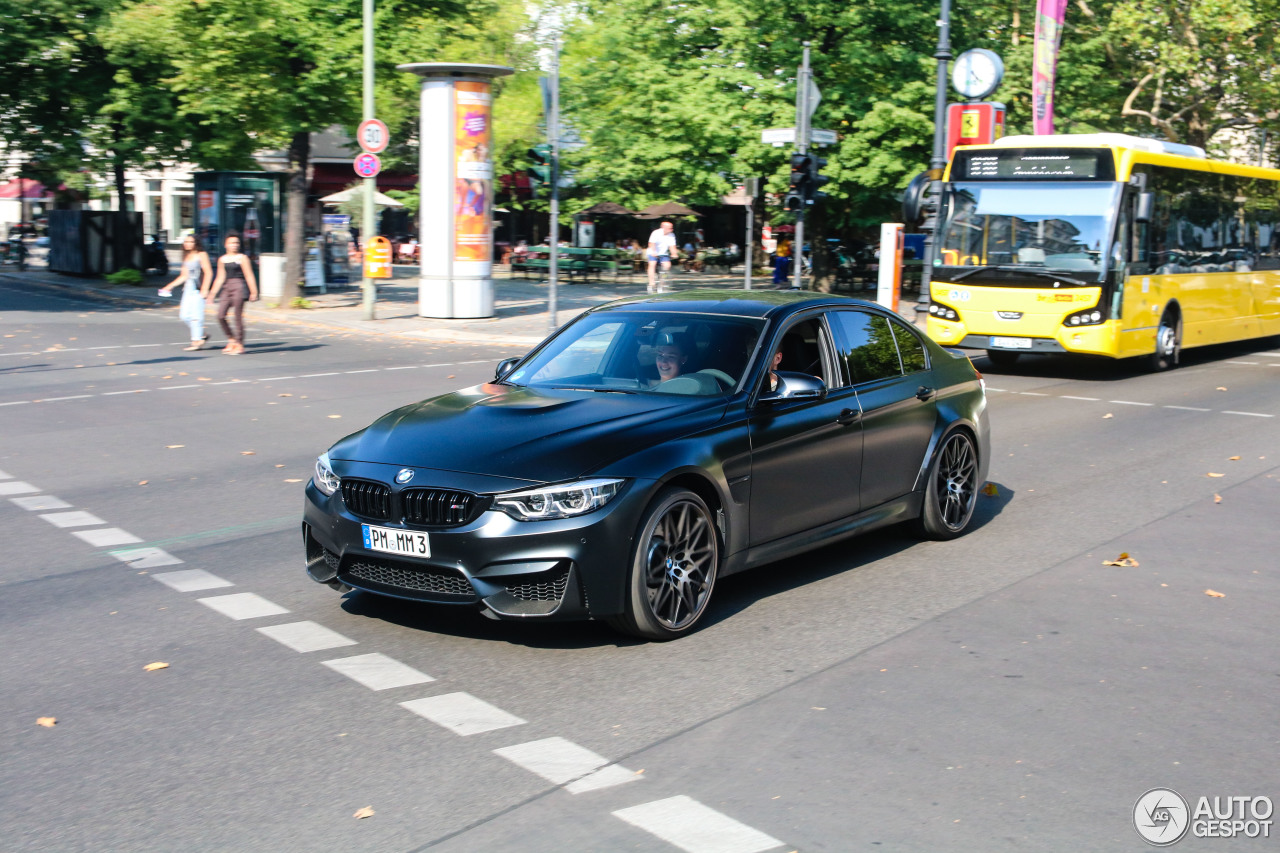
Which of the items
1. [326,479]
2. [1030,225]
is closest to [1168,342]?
[1030,225]

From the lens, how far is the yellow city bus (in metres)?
17.0

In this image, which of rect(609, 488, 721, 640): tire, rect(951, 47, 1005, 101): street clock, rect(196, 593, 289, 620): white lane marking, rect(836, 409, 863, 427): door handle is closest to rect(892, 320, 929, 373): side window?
rect(836, 409, 863, 427): door handle

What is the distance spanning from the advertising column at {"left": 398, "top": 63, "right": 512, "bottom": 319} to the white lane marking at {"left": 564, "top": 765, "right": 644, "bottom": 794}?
21.4m

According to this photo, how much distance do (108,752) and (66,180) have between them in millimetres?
30981

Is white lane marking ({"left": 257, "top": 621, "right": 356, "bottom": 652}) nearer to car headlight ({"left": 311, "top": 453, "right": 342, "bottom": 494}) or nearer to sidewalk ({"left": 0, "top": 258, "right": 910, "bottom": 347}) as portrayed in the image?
car headlight ({"left": 311, "top": 453, "right": 342, "bottom": 494})

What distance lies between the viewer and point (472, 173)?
2555 cm

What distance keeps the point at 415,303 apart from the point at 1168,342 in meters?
17.5

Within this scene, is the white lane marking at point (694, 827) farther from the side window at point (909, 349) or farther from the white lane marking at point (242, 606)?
the side window at point (909, 349)

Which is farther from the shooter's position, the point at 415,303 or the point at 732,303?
the point at 415,303

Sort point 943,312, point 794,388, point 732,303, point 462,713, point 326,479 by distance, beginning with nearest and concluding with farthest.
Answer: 1. point 462,713
2. point 326,479
3. point 794,388
4. point 732,303
5. point 943,312

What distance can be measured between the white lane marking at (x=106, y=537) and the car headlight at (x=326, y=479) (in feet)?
7.63

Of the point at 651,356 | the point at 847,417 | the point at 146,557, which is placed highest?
the point at 651,356

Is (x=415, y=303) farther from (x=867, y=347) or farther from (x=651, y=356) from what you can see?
(x=651, y=356)

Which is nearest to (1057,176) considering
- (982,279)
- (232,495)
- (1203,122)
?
(982,279)
